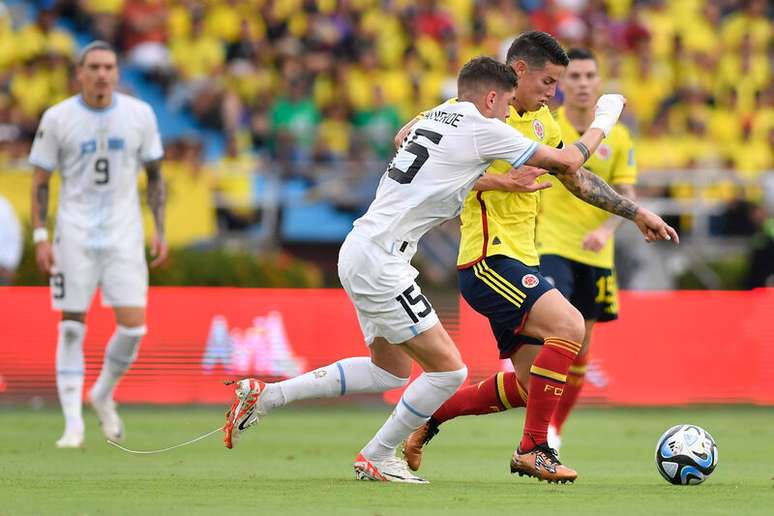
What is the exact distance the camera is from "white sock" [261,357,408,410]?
8281 millimetres

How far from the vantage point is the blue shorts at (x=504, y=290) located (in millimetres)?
8242

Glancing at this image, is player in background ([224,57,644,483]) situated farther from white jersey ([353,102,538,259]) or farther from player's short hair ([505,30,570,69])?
player's short hair ([505,30,570,69])

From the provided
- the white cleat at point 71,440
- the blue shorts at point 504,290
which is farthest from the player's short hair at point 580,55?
the white cleat at point 71,440

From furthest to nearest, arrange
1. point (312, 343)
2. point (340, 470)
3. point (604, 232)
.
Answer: point (312, 343) → point (604, 232) → point (340, 470)

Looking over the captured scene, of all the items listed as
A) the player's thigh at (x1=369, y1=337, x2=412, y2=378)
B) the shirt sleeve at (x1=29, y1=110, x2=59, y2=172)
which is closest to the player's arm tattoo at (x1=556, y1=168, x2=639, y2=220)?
the player's thigh at (x1=369, y1=337, x2=412, y2=378)

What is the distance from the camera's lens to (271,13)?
70.7ft

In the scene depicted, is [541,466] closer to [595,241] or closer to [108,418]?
[595,241]

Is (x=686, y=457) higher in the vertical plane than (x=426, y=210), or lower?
lower

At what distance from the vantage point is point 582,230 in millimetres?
10625

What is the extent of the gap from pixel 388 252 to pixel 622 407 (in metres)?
8.17

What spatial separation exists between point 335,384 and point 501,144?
5.68 feet

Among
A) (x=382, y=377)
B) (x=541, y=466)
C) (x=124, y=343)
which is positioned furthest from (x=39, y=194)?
(x=541, y=466)

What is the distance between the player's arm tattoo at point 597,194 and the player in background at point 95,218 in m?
4.14

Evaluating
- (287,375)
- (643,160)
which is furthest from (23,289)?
(643,160)
